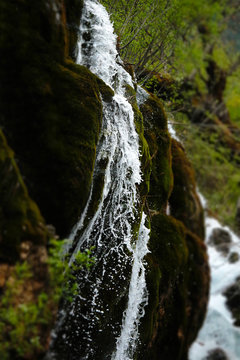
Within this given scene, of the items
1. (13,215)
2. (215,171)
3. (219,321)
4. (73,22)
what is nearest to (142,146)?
(73,22)

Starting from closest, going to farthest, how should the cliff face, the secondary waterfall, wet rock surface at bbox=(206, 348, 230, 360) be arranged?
the cliff face, the secondary waterfall, wet rock surface at bbox=(206, 348, 230, 360)

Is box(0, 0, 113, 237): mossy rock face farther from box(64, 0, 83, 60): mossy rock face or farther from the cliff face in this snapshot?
box(64, 0, 83, 60): mossy rock face

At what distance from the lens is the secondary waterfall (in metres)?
3.57

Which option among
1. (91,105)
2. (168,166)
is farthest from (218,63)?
(91,105)

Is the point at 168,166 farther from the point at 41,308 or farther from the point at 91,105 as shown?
the point at 41,308

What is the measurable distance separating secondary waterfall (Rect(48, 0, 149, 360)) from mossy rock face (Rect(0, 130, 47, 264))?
0.72 metres

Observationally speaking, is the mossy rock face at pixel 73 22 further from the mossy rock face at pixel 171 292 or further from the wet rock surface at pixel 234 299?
the wet rock surface at pixel 234 299

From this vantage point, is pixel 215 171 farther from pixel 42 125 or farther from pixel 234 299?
pixel 42 125

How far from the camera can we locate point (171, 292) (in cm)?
646

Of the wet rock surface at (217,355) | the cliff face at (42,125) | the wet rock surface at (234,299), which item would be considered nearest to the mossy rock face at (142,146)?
the cliff face at (42,125)

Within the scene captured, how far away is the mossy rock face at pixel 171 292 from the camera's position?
5.26 meters

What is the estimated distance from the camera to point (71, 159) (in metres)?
3.26

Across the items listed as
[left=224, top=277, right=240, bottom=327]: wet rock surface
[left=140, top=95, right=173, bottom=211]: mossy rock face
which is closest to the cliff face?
[left=140, top=95, right=173, bottom=211]: mossy rock face

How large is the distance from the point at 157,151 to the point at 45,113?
3.51 meters
